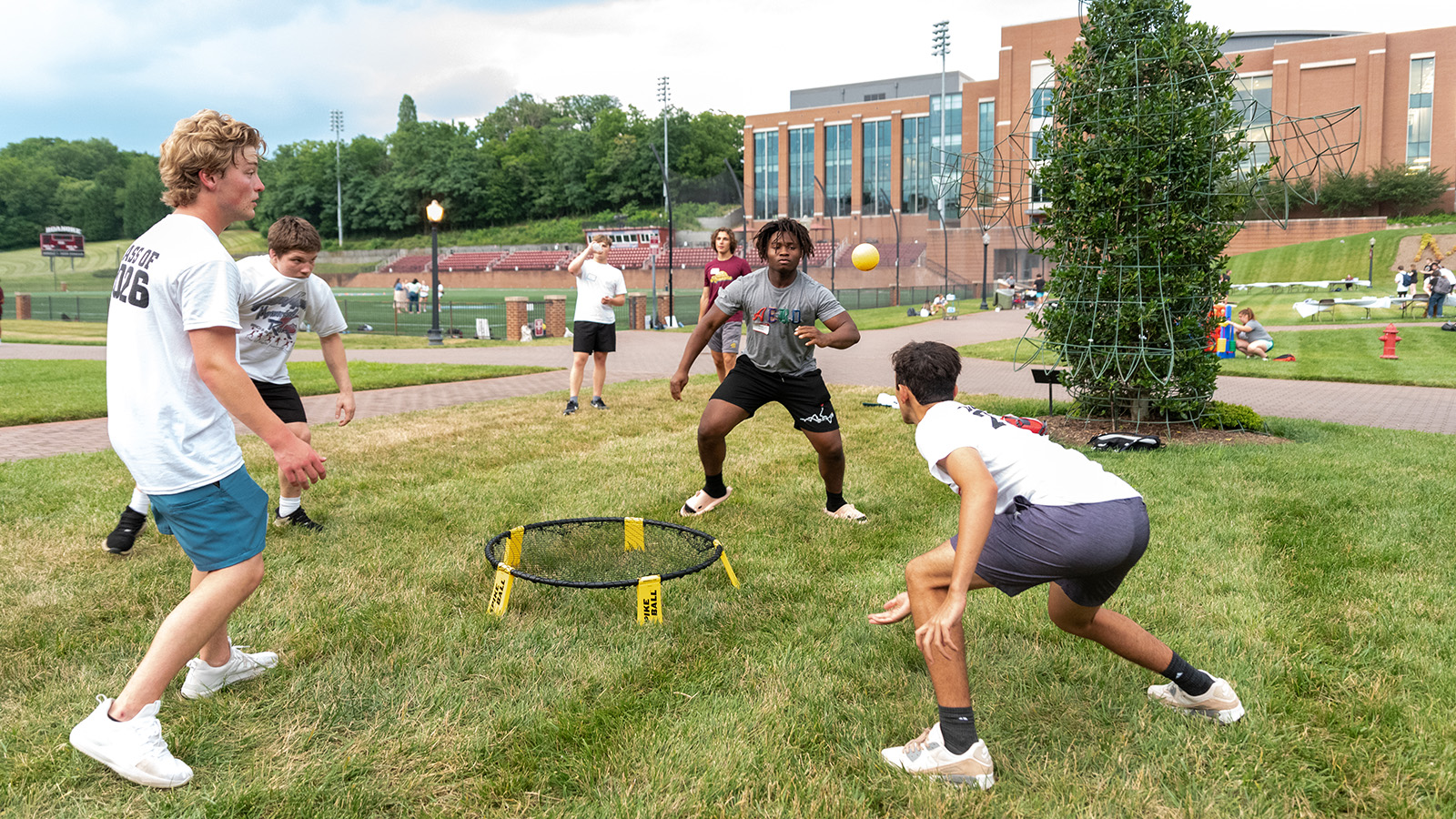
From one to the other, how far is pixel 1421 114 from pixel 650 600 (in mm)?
72963

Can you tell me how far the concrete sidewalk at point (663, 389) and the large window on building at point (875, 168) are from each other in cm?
6070

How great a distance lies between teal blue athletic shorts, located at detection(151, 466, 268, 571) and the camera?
2.79 meters

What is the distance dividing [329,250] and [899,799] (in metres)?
112

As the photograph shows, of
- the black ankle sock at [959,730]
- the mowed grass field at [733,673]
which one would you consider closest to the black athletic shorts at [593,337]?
the mowed grass field at [733,673]

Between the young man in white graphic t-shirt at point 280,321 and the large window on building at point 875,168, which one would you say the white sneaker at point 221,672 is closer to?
the young man in white graphic t-shirt at point 280,321

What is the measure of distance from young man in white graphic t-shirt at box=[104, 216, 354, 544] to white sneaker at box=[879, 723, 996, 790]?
3.40 m

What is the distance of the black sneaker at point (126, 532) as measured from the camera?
5.07 metres

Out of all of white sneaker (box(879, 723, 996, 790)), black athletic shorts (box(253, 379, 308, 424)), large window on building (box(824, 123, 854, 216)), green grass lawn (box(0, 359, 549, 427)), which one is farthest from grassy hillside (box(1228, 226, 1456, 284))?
white sneaker (box(879, 723, 996, 790))

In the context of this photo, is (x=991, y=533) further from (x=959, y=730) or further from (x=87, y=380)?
(x=87, y=380)

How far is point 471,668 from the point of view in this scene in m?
3.62

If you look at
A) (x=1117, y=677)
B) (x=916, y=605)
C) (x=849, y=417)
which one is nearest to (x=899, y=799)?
(x=916, y=605)

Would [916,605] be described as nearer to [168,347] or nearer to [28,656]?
[168,347]

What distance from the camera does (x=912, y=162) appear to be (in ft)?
258

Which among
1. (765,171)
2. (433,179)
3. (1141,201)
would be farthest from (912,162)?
(1141,201)
